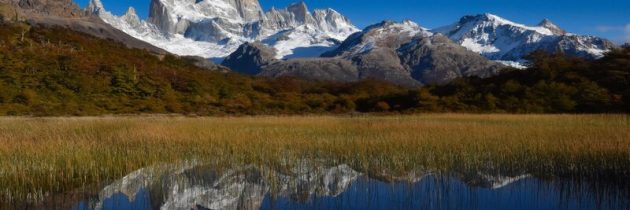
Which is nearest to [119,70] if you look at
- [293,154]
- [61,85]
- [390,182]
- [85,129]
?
[61,85]

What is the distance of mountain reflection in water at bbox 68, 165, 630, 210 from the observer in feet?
28.4

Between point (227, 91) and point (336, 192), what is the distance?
160ft

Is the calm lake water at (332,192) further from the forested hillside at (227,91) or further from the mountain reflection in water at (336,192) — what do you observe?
the forested hillside at (227,91)

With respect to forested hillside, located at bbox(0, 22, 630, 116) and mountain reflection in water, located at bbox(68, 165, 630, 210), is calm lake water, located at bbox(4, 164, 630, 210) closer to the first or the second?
mountain reflection in water, located at bbox(68, 165, 630, 210)

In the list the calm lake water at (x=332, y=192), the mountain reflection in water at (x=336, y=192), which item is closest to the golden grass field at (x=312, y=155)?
the calm lake water at (x=332, y=192)

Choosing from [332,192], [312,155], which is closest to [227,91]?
A: [312,155]

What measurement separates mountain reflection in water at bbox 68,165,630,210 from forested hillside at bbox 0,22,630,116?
31.3m

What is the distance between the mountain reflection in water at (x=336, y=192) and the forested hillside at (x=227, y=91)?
103ft

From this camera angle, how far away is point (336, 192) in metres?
9.59

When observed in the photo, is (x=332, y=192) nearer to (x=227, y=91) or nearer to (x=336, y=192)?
(x=336, y=192)

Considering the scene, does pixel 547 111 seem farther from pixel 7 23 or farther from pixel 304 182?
pixel 7 23

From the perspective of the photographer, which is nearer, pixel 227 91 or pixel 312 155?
pixel 312 155

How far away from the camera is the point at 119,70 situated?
181 ft

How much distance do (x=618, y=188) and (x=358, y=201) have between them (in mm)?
4351
